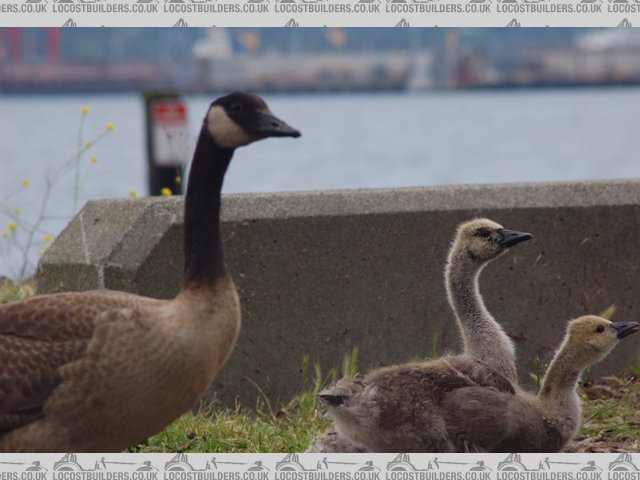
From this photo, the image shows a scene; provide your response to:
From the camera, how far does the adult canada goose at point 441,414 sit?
507cm

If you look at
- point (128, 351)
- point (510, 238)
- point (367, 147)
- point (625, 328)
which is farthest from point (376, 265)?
point (367, 147)

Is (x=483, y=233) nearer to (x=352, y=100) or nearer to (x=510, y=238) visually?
(x=510, y=238)

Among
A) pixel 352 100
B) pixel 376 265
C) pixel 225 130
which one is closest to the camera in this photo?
pixel 225 130

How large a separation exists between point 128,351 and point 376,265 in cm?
315

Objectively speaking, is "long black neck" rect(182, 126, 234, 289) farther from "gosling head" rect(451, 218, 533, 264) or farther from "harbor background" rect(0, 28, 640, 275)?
"harbor background" rect(0, 28, 640, 275)

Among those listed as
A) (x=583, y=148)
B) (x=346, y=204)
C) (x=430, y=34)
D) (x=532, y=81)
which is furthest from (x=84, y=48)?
(x=346, y=204)

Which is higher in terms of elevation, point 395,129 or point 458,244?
point 458,244

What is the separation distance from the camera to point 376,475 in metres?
4.53

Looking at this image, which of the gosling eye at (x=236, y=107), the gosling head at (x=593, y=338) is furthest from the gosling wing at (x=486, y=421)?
the gosling eye at (x=236, y=107)

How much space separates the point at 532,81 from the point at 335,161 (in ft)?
179

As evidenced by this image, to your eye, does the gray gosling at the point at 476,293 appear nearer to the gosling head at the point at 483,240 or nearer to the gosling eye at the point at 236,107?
the gosling head at the point at 483,240

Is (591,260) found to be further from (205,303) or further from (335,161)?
(335,161)

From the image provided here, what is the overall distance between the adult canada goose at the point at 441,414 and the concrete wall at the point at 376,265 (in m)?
1.87

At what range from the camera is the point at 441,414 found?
5117 millimetres
